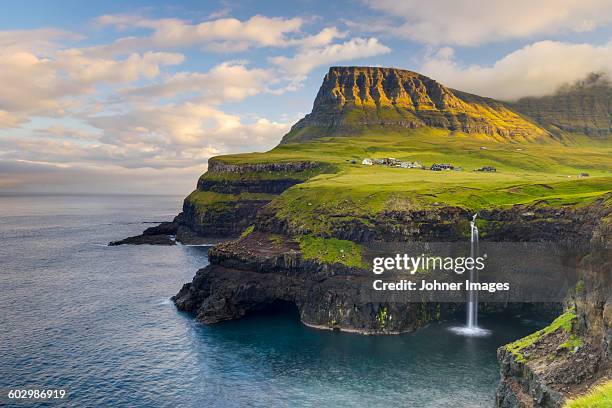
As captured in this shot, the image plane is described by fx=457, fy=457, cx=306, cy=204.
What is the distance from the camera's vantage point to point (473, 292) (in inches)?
4075

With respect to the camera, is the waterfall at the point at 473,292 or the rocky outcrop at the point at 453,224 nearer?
the waterfall at the point at 473,292

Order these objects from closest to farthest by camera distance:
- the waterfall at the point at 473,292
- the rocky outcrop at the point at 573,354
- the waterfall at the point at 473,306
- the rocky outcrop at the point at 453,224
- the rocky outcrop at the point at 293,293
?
the rocky outcrop at the point at 573,354
the waterfall at the point at 473,306
the rocky outcrop at the point at 293,293
the waterfall at the point at 473,292
the rocky outcrop at the point at 453,224

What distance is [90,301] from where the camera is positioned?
113m

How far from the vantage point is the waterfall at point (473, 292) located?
98.8 metres

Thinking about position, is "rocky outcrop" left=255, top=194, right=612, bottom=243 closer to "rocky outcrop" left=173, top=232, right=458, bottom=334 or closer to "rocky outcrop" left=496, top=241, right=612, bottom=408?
"rocky outcrop" left=173, top=232, right=458, bottom=334

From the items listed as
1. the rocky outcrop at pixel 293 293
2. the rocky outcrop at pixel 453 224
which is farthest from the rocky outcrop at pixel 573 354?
the rocky outcrop at pixel 453 224

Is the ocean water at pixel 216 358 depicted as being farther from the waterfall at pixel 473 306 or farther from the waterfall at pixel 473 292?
the waterfall at pixel 473 292

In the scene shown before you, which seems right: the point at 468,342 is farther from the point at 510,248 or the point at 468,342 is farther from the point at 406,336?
the point at 510,248

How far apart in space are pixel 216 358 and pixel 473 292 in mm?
58795

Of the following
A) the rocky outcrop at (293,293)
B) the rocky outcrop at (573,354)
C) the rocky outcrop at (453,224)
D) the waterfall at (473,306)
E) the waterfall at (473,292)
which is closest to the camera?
the rocky outcrop at (573,354)

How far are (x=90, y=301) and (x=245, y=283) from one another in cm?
3952

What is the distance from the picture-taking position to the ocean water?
66.5 meters

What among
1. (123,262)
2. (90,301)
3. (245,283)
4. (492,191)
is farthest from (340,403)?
(123,262)

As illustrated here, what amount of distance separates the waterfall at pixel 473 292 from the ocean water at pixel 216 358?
2963mm
